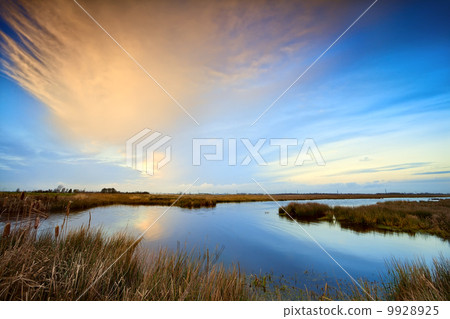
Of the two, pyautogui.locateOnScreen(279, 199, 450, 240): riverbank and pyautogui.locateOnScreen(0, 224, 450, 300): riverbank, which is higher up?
pyautogui.locateOnScreen(0, 224, 450, 300): riverbank

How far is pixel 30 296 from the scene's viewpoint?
274cm

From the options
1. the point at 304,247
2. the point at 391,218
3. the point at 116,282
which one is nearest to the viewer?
the point at 116,282

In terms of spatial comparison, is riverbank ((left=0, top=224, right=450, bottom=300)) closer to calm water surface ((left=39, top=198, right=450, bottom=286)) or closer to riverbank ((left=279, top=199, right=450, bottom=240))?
calm water surface ((left=39, top=198, right=450, bottom=286))

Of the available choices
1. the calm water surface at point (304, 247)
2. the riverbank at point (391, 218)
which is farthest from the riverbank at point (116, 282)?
the riverbank at point (391, 218)

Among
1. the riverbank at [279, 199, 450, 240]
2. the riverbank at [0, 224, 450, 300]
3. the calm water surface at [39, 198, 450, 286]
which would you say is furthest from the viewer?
the riverbank at [279, 199, 450, 240]

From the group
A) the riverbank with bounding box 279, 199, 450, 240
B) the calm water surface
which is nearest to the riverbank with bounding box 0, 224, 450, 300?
the calm water surface

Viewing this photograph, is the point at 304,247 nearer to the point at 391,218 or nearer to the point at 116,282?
the point at 391,218

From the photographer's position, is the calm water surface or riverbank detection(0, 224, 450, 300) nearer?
riverbank detection(0, 224, 450, 300)

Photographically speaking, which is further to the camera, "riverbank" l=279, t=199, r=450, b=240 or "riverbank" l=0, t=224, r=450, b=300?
"riverbank" l=279, t=199, r=450, b=240

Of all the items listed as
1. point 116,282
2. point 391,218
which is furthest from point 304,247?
point 116,282

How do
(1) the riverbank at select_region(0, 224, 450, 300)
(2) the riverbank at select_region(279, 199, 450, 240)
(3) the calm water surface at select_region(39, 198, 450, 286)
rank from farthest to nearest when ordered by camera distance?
(2) the riverbank at select_region(279, 199, 450, 240), (3) the calm water surface at select_region(39, 198, 450, 286), (1) the riverbank at select_region(0, 224, 450, 300)

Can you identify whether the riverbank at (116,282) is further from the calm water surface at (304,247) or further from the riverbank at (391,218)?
the riverbank at (391,218)
